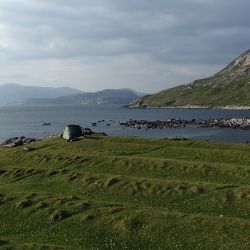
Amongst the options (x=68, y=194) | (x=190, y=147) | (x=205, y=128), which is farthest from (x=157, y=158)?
(x=205, y=128)

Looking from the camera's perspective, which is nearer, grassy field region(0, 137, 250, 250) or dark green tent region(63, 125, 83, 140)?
grassy field region(0, 137, 250, 250)

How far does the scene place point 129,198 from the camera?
51906 mm

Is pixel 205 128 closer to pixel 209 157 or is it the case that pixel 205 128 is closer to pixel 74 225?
pixel 209 157

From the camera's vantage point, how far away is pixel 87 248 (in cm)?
3866

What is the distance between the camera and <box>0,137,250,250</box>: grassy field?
39.9 m

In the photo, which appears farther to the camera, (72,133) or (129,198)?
(72,133)

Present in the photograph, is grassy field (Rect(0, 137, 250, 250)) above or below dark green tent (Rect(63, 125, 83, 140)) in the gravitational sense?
below

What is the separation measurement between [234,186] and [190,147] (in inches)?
969

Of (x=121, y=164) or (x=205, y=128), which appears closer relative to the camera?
(x=121, y=164)

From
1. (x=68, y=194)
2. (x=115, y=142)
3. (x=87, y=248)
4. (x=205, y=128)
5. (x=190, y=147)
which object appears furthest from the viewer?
(x=205, y=128)

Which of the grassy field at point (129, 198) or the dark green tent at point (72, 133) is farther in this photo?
the dark green tent at point (72, 133)

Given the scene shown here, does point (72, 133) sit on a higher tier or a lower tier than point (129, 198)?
higher

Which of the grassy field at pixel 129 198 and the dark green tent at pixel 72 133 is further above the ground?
the dark green tent at pixel 72 133

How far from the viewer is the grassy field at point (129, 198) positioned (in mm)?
39875
